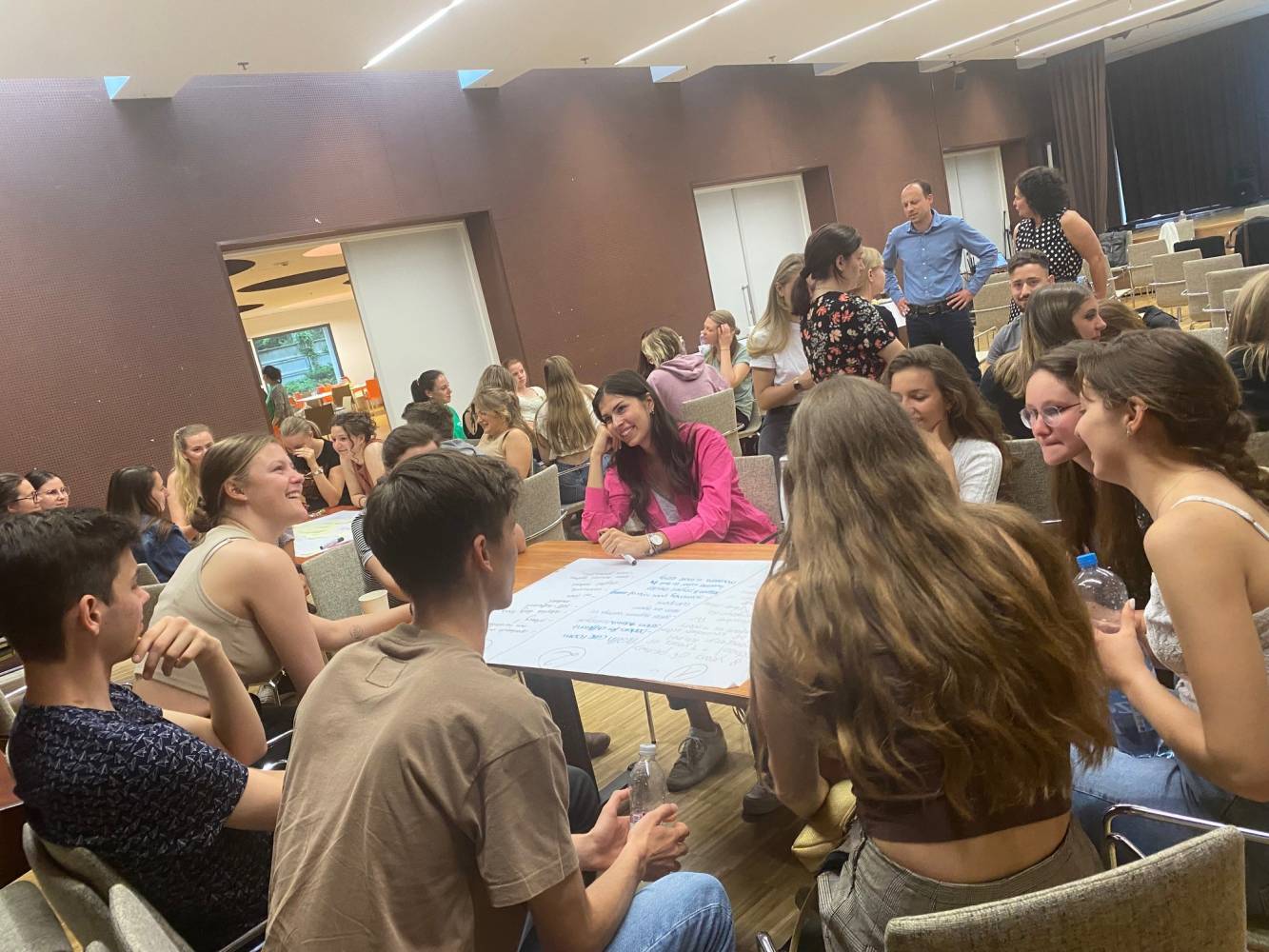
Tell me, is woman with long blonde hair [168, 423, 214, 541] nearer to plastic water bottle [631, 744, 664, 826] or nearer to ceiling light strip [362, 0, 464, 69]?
ceiling light strip [362, 0, 464, 69]

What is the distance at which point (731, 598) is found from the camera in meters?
2.25

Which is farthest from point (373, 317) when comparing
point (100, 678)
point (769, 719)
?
point (769, 719)

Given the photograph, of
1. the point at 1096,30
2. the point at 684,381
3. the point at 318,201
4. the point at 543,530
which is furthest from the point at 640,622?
the point at 1096,30

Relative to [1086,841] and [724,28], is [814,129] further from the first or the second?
[1086,841]

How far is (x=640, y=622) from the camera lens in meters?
2.24

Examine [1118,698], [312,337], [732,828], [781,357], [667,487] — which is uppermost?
[312,337]

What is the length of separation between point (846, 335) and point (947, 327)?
1.78m

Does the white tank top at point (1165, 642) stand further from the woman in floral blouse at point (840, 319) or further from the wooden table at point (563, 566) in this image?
the woman in floral blouse at point (840, 319)

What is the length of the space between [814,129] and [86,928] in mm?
10180

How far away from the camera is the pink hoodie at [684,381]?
5156 millimetres

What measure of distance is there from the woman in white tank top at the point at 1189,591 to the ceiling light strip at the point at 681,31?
6.00 meters

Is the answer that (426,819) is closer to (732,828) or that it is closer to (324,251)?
(732,828)

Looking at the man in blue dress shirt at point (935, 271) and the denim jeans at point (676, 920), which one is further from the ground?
the man in blue dress shirt at point (935, 271)

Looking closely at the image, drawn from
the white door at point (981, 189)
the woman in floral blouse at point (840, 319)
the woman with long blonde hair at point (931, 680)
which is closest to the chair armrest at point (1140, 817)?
the woman with long blonde hair at point (931, 680)
